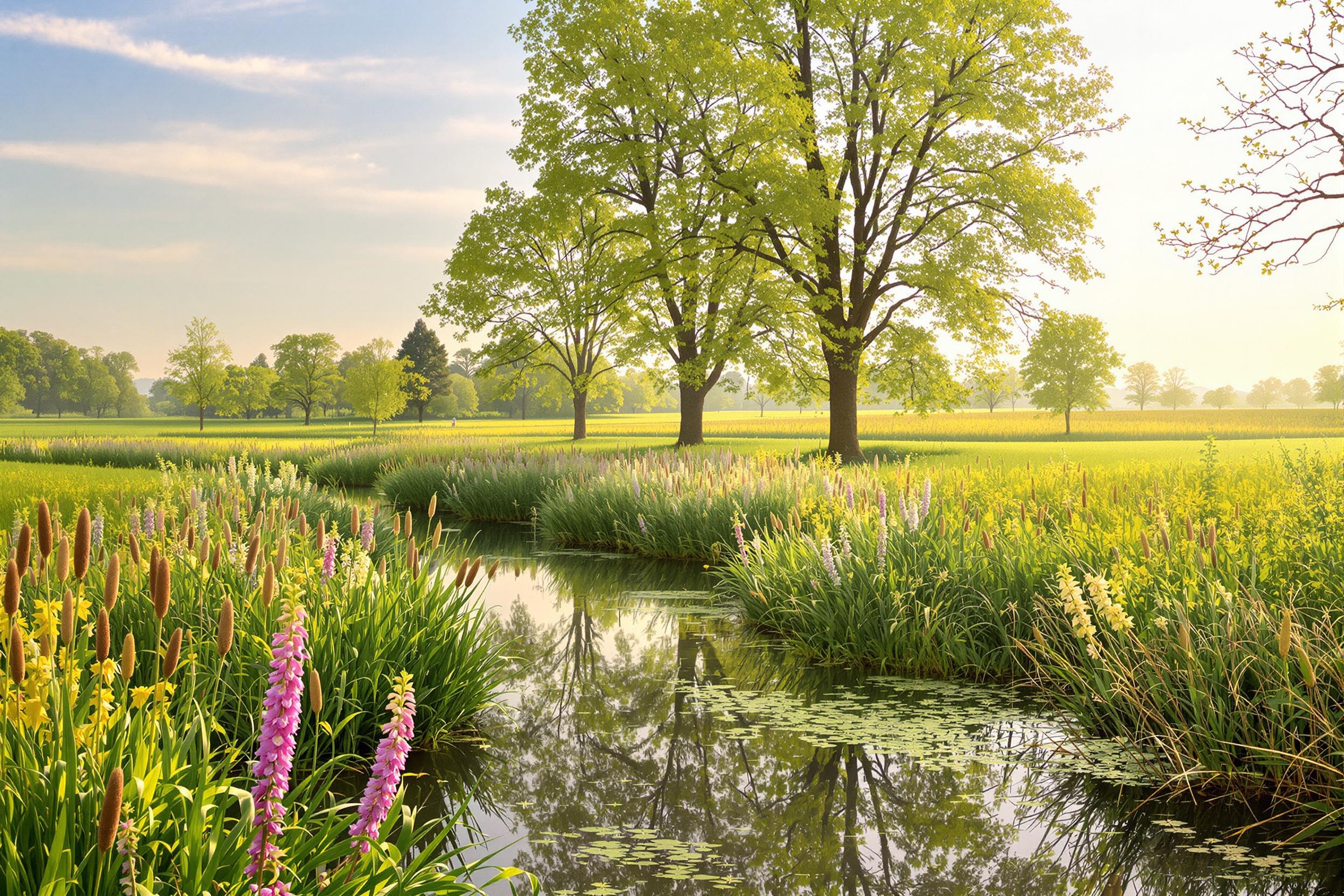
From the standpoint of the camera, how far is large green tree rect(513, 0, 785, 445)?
82.3 feet

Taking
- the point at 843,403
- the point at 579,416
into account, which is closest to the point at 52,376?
the point at 579,416

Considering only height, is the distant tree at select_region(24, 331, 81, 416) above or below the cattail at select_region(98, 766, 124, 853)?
above

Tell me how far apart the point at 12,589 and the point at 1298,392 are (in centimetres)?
20589

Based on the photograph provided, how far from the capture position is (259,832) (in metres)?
2.31

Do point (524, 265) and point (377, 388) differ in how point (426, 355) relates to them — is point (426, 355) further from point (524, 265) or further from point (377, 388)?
point (524, 265)

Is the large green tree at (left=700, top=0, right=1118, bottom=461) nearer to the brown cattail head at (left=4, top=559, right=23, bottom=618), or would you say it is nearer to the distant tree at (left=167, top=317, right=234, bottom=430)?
the brown cattail head at (left=4, top=559, right=23, bottom=618)

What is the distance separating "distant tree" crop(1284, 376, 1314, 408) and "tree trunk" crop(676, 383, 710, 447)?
566ft

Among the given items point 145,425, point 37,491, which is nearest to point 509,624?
point 37,491

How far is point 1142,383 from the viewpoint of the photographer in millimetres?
141000

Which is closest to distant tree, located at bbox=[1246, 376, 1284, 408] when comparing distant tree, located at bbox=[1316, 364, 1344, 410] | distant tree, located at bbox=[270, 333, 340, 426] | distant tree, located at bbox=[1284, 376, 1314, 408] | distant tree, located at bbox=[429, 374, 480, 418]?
distant tree, located at bbox=[1284, 376, 1314, 408]

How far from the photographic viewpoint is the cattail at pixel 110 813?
1.61 m

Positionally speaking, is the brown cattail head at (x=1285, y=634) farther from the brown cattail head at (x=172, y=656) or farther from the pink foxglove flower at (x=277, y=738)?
the brown cattail head at (x=172, y=656)

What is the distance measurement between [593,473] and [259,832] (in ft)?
52.2

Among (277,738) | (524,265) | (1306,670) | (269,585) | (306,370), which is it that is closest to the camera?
(277,738)
